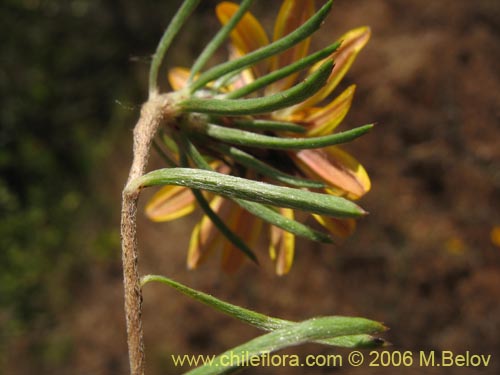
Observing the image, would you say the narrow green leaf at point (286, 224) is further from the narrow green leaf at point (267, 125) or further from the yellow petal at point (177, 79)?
the yellow petal at point (177, 79)

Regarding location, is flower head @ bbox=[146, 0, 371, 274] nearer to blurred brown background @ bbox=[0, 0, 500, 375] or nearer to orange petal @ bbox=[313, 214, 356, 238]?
orange petal @ bbox=[313, 214, 356, 238]

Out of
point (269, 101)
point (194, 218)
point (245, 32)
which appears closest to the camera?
point (269, 101)

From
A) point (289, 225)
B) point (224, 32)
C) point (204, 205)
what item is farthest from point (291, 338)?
point (224, 32)

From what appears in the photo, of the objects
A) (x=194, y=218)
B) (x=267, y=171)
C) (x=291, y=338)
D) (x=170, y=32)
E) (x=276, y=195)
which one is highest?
(x=194, y=218)

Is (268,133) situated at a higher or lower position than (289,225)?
higher

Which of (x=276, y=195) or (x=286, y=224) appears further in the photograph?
(x=286, y=224)

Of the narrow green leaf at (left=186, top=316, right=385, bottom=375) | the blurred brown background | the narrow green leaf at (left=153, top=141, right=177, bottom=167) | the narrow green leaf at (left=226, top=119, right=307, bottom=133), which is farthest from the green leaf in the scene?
the blurred brown background

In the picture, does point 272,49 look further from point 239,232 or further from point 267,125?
point 239,232
